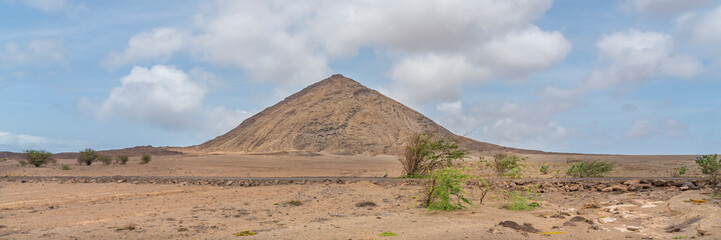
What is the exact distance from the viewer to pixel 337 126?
2940 inches

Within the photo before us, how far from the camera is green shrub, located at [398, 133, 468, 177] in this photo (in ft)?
60.0

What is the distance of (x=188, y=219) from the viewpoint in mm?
9211

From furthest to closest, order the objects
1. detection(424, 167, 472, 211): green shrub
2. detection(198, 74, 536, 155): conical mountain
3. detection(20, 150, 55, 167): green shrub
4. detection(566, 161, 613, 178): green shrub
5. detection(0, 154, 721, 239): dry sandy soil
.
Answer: detection(198, 74, 536, 155): conical mountain < detection(20, 150, 55, 167): green shrub < detection(566, 161, 613, 178): green shrub < detection(424, 167, 472, 211): green shrub < detection(0, 154, 721, 239): dry sandy soil

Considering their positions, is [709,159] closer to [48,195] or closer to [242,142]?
[48,195]

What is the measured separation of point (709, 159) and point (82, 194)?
80.4 feet

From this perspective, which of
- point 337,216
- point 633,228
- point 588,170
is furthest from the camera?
point 588,170

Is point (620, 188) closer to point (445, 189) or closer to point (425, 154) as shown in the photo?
point (445, 189)

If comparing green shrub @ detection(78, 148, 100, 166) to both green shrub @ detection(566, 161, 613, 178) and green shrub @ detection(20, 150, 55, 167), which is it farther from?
green shrub @ detection(566, 161, 613, 178)

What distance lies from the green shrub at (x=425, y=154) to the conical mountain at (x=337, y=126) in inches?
1786

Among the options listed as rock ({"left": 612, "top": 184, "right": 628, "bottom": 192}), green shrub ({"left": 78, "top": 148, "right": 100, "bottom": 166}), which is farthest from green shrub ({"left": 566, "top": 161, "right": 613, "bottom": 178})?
green shrub ({"left": 78, "top": 148, "right": 100, "bottom": 166})

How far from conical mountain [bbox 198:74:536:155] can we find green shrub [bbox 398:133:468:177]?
45354mm

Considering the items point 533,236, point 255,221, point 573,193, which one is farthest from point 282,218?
point 573,193

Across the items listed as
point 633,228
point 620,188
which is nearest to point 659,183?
point 620,188

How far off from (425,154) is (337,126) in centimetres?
5676
